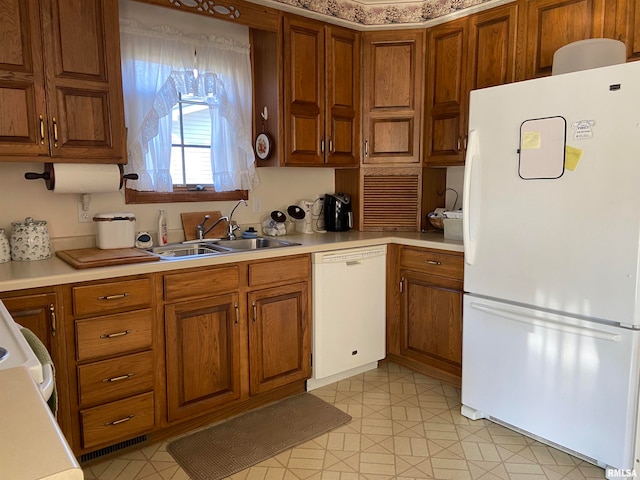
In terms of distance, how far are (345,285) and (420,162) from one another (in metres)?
1.05

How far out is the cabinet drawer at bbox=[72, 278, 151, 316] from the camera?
6.60 ft

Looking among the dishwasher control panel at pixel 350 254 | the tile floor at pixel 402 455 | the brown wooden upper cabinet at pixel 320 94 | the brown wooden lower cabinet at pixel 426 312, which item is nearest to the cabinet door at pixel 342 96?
the brown wooden upper cabinet at pixel 320 94

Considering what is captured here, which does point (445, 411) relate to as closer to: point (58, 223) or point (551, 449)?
point (551, 449)

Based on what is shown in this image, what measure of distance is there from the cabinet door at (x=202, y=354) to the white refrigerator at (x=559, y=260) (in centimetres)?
128

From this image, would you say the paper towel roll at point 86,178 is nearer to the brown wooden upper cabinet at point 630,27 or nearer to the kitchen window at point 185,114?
the kitchen window at point 185,114

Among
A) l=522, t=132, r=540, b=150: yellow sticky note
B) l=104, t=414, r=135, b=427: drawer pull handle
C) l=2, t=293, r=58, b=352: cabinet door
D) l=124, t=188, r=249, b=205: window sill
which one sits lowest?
l=104, t=414, r=135, b=427: drawer pull handle

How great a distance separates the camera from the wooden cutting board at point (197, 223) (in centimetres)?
290

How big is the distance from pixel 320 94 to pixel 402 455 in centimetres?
221

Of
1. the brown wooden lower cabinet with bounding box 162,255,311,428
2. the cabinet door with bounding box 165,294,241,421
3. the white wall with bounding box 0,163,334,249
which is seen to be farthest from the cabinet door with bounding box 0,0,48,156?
the cabinet door with bounding box 165,294,241,421

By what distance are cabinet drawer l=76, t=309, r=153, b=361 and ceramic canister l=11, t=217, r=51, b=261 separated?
0.53 m

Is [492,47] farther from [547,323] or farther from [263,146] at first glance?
[547,323]

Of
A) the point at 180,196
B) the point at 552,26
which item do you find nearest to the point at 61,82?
the point at 180,196

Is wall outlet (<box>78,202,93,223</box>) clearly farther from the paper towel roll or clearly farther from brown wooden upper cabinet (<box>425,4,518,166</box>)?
brown wooden upper cabinet (<box>425,4,518,166</box>)

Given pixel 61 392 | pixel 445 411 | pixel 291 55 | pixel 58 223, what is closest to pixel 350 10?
pixel 291 55
